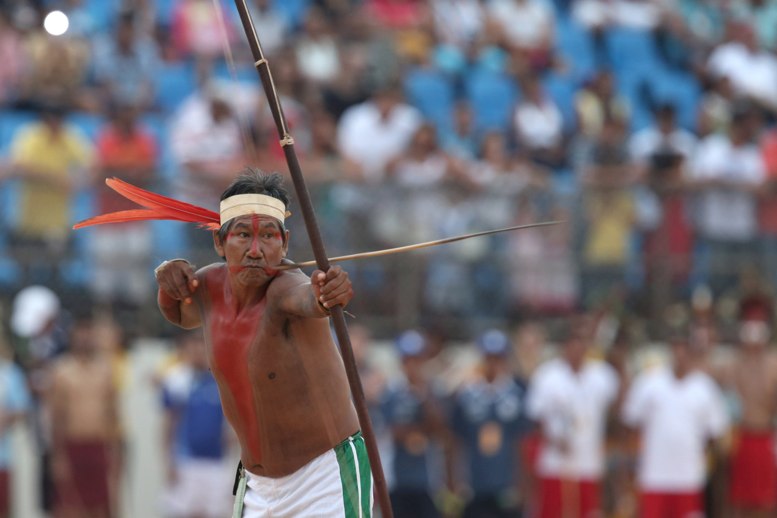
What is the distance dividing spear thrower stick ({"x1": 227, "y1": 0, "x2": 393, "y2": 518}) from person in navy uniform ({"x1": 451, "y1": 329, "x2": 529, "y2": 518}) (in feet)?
24.1

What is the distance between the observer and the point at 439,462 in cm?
1386

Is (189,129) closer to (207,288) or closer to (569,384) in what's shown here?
(569,384)

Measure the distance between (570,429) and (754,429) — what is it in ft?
6.27

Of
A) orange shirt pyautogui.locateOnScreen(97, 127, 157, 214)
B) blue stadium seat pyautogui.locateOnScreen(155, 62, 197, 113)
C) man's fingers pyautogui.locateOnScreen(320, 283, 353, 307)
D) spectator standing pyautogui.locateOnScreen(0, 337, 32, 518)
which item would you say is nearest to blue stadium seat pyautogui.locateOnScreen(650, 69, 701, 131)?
blue stadium seat pyautogui.locateOnScreen(155, 62, 197, 113)

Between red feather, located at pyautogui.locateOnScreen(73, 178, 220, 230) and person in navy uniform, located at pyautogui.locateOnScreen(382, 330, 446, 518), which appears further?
person in navy uniform, located at pyautogui.locateOnScreen(382, 330, 446, 518)

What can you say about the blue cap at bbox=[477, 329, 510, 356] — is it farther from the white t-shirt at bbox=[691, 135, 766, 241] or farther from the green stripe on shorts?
the green stripe on shorts

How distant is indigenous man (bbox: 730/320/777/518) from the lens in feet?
48.1

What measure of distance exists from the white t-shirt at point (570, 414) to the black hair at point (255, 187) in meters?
7.61

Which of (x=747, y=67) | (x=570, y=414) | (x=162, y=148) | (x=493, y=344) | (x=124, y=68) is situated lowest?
(x=570, y=414)

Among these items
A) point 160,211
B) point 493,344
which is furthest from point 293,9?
point 160,211

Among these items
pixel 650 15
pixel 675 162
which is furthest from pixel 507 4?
pixel 675 162

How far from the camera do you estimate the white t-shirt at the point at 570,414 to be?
14094 mm

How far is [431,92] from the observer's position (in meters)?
17.0

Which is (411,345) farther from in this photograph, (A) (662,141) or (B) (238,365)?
(B) (238,365)
